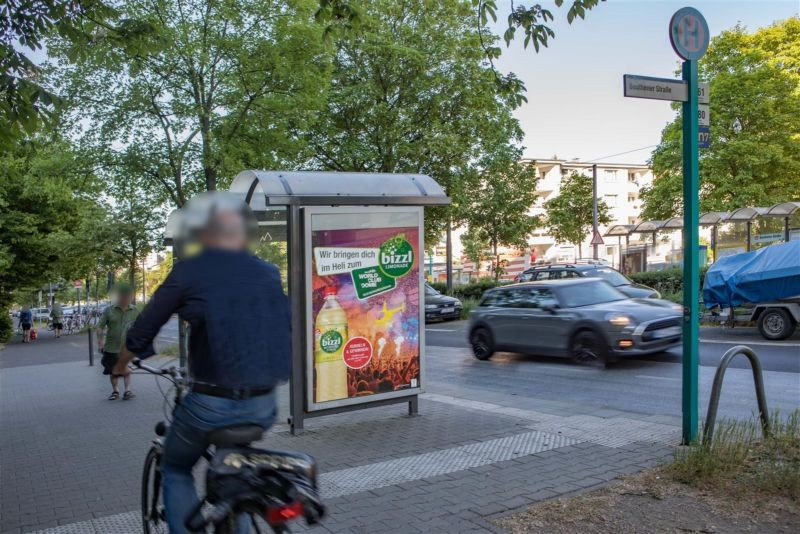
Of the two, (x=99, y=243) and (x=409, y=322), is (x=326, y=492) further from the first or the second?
(x=99, y=243)

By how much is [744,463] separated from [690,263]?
61.6 inches

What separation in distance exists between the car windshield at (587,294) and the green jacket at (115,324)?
24.9 feet

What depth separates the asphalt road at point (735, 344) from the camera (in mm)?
11298

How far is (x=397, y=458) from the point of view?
5.90 m

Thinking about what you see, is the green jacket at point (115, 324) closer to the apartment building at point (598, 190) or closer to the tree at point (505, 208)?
the tree at point (505, 208)

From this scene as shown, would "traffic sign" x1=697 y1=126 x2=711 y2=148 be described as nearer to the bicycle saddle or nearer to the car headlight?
the bicycle saddle

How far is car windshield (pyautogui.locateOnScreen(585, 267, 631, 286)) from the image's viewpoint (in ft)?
62.7

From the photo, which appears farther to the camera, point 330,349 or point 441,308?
point 441,308

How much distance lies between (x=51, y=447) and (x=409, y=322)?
408 centimetres

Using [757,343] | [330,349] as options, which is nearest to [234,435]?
[330,349]

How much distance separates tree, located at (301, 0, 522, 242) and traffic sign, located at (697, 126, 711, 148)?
19081mm

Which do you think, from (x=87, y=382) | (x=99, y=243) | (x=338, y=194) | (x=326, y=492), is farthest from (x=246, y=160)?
(x=99, y=243)

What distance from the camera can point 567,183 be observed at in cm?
4584

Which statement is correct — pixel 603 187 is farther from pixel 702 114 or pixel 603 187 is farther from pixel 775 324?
pixel 702 114
